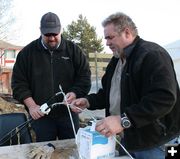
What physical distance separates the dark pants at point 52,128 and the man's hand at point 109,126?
5.15ft

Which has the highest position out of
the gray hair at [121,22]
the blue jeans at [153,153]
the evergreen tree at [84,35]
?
the evergreen tree at [84,35]

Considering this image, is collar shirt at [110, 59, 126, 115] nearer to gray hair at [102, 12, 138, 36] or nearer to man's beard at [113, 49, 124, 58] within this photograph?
man's beard at [113, 49, 124, 58]

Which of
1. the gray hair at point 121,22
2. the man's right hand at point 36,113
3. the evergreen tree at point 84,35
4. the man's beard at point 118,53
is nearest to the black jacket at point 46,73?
the man's right hand at point 36,113

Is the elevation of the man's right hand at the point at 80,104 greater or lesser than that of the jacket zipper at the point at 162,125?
greater

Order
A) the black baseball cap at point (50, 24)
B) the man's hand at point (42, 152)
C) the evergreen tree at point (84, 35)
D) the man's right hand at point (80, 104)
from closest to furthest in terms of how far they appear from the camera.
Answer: the man's hand at point (42, 152) < the man's right hand at point (80, 104) < the black baseball cap at point (50, 24) < the evergreen tree at point (84, 35)

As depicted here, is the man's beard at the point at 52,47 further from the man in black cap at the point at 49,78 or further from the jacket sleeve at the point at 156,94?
the jacket sleeve at the point at 156,94

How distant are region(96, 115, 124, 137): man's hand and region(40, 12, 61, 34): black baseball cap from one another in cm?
155

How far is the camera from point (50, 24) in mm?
3549

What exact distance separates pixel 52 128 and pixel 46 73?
0.56 m

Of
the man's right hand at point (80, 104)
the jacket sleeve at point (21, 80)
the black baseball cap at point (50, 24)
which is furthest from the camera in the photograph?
the jacket sleeve at point (21, 80)

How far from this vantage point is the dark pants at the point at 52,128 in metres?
3.73

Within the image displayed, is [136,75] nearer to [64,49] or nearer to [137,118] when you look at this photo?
[137,118]

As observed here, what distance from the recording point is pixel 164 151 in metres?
2.44

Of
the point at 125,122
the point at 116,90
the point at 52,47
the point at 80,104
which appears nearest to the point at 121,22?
the point at 116,90
